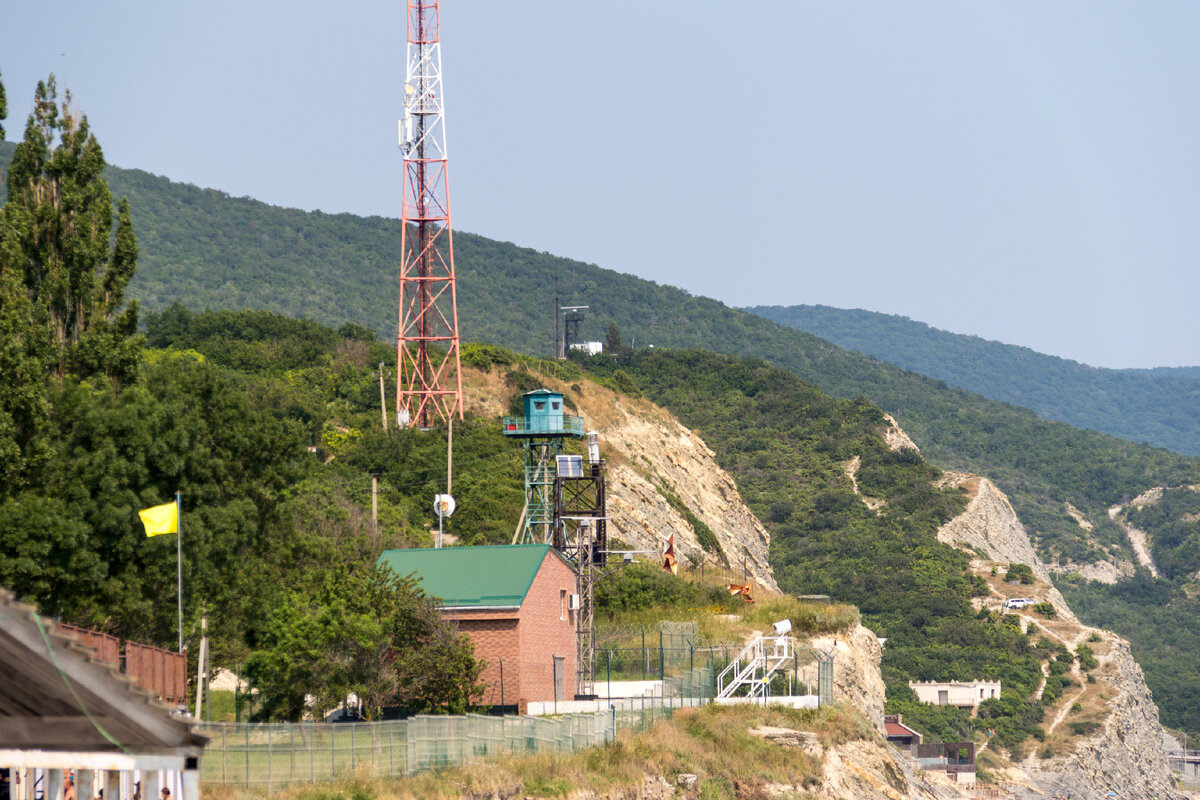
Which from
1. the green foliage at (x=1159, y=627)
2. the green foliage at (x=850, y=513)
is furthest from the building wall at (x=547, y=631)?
the green foliage at (x=1159, y=627)

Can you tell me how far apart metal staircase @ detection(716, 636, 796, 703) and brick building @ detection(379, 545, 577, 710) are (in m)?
4.95

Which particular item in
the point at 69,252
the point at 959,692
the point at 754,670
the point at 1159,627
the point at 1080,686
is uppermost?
the point at 69,252

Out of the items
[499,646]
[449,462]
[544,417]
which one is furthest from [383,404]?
[499,646]

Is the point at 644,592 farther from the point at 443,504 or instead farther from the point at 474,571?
the point at 474,571

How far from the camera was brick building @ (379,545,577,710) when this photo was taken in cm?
3775

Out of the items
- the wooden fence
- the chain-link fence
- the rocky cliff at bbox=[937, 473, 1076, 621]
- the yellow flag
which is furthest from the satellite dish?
the rocky cliff at bbox=[937, 473, 1076, 621]

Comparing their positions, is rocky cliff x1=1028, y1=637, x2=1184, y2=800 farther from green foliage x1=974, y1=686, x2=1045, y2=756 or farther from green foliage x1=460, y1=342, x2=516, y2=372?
green foliage x1=460, y1=342, x2=516, y2=372

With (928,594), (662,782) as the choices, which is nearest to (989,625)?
(928,594)

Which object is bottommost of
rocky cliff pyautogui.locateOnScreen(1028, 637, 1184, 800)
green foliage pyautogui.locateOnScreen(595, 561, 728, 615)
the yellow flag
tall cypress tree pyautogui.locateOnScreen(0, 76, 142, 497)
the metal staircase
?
rocky cliff pyautogui.locateOnScreen(1028, 637, 1184, 800)

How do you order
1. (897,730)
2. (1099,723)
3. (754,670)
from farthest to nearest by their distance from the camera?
(1099,723) < (897,730) < (754,670)

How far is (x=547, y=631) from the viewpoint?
1610 inches

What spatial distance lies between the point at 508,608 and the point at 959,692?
84.2 m

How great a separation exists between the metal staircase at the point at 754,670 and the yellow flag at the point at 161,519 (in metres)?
19.8

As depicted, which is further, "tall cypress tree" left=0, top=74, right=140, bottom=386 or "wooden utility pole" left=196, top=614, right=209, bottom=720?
"tall cypress tree" left=0, top=74, right=140, bottom=386
